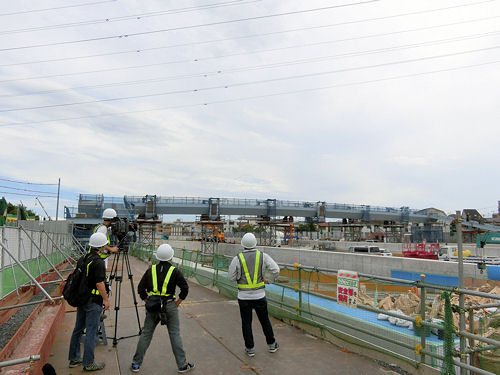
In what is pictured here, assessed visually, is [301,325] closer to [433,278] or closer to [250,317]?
[250,317]

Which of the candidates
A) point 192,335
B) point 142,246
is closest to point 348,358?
point 192,335

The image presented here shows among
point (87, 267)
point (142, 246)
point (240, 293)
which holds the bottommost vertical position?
point (142, 246)

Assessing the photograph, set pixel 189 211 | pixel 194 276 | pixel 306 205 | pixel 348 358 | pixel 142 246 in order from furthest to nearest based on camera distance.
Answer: pixel 306 205, pixel 189 211, pixel 142 246, pixel 194 276, pixel 348 358

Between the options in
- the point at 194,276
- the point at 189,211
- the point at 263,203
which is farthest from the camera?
the point at 263,203

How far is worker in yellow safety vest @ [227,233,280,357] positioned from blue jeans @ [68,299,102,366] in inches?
77.0

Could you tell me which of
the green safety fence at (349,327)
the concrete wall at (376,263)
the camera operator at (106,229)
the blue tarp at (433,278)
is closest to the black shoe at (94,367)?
the camera operator at (106,229)

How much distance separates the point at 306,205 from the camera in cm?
6338

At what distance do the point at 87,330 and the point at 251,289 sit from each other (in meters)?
2.34

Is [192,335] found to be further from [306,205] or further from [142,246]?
[306,205]

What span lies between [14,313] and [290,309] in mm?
5561

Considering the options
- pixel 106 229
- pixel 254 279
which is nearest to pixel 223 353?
pixel 254 279

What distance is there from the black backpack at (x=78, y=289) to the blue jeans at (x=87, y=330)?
0.10 meters

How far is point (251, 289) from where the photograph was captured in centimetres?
531

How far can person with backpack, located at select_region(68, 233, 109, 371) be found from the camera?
15.1ft
